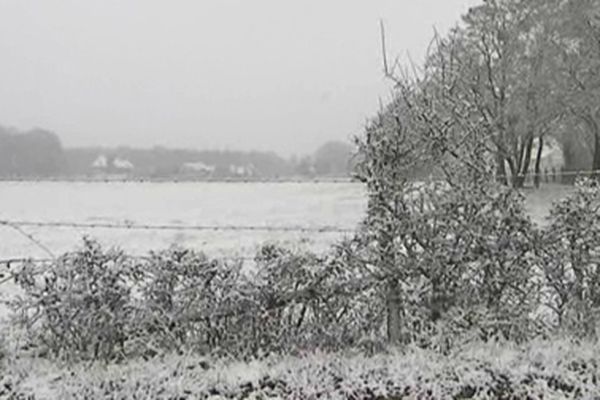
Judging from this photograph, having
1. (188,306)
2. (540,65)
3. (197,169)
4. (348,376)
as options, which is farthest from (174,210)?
(540,65)

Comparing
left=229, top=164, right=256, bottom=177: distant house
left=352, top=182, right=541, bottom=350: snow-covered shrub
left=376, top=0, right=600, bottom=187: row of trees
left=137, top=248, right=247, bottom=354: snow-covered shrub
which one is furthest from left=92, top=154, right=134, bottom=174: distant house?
left=376, top=0, right=600, bottom=187: row of trees

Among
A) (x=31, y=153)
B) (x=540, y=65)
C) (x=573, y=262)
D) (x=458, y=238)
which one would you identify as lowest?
(x=573, y=262)

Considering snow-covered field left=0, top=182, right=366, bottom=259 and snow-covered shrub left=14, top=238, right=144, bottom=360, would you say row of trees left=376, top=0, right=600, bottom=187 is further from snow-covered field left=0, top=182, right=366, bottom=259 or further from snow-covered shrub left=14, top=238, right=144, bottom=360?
snow-covered shrub left=14, top=238, right=144, bottom=360

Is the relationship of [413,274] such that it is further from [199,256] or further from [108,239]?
[108,239]

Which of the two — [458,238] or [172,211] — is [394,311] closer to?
[458,238]

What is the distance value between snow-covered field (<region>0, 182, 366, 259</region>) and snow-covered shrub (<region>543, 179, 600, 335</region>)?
5.16m

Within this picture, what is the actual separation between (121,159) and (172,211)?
6486 mm

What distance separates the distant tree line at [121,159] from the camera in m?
8.72

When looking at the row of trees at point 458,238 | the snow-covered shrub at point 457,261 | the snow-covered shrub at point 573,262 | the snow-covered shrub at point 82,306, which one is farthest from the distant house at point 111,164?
the snow-covered shrub at point 573,262

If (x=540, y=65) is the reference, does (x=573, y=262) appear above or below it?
below

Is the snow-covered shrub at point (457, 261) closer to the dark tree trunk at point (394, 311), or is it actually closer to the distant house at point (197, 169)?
the dark tree trunk at point (394, 311)

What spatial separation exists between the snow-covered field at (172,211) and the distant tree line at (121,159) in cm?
60

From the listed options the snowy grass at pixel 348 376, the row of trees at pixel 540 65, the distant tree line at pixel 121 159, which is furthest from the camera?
the row of trees at pixel 540 65

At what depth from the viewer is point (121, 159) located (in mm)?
9430
